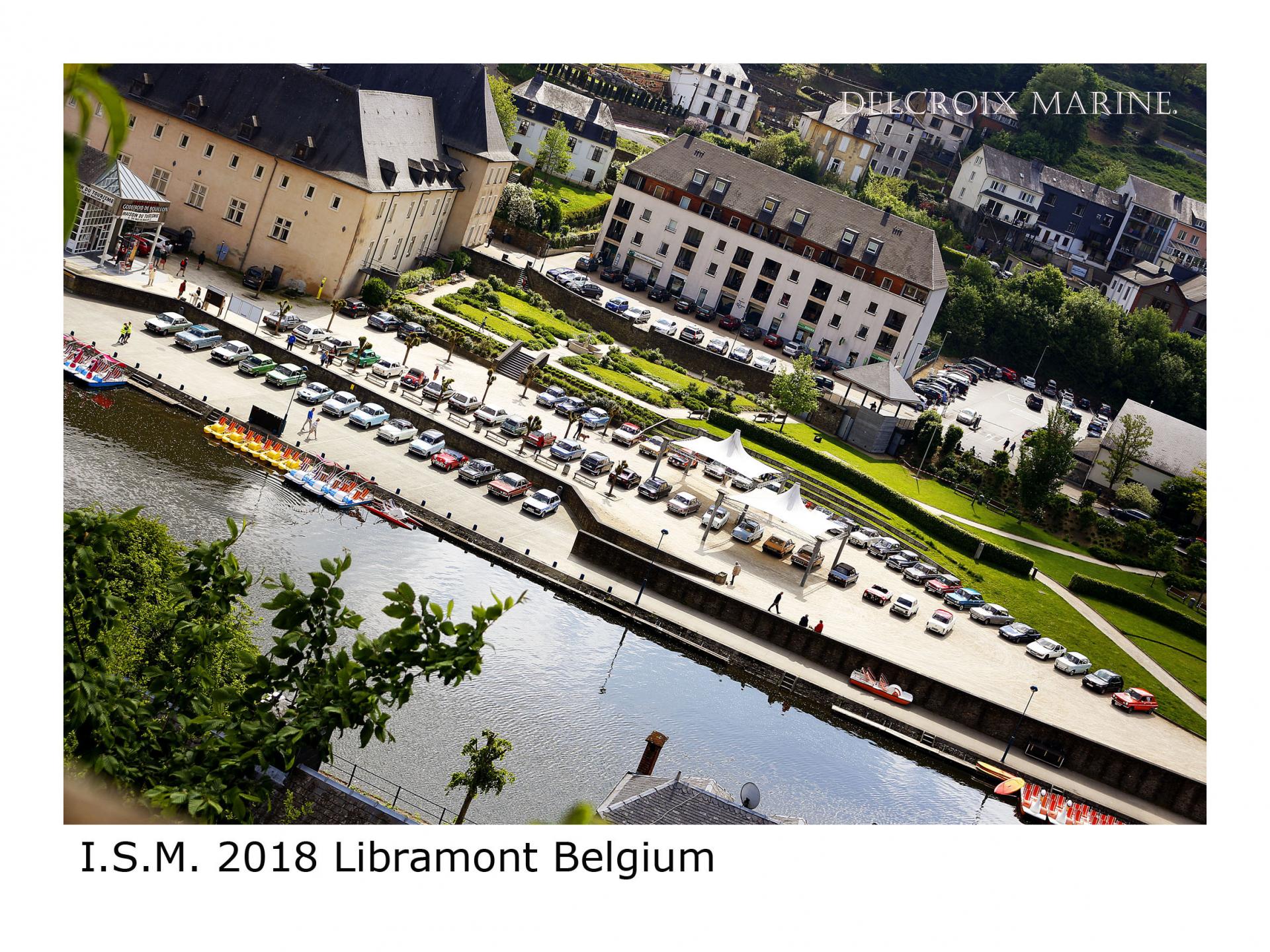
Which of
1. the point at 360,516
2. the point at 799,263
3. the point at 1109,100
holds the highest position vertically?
the point at 1109,100

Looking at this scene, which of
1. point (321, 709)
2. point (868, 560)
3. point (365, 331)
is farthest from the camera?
point (365, 331)

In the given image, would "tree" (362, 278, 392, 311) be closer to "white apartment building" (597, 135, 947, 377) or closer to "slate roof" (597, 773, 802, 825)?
"white apartment building" (597, 135, 947, 377)

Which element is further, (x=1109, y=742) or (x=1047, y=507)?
(x=1047, y=507)

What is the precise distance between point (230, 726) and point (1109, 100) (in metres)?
114

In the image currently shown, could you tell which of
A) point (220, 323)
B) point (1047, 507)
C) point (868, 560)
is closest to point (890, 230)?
point (1047, 507)

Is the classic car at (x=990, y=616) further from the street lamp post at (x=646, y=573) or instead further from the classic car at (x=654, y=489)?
the classic car at (x=654, y=489)

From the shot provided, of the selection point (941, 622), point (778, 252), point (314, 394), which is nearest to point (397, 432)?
point (314, 394)

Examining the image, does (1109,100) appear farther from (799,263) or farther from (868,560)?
(868,560)

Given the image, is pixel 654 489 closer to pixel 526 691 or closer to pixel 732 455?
pixel 732 455

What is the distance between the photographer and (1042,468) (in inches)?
2232

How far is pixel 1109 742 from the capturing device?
3978 cm

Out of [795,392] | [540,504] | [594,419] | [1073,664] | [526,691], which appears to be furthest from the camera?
[795,392]

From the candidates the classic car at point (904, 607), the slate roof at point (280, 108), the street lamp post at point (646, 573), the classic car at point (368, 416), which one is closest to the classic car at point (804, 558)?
the classic car at point (904, 607)

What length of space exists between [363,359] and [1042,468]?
88.1 feet
